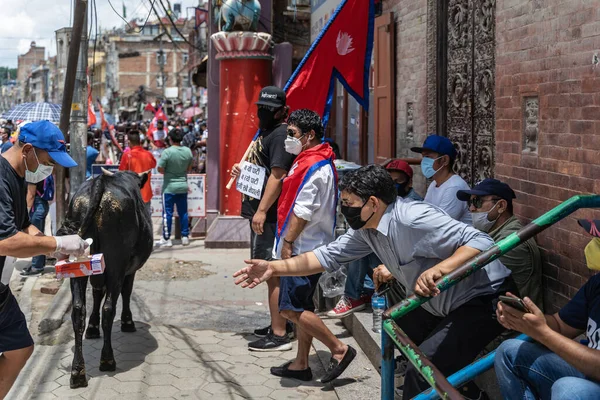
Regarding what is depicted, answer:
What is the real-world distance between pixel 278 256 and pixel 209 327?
2.01 m

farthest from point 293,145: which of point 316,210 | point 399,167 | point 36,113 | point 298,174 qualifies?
point 36,113

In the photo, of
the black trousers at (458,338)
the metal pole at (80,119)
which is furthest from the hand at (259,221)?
the metal pole at (80,119)

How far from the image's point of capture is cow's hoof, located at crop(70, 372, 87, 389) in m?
6.01

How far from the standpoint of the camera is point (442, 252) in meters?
4.14

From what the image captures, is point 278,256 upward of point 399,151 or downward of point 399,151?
downward

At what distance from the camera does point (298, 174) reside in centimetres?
595

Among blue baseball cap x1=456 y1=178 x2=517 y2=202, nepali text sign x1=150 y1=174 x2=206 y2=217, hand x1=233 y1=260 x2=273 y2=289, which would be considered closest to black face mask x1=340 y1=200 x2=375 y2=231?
hand x1=233 y1=260 x2=273 y2=289

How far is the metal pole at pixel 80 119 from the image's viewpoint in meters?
9.73

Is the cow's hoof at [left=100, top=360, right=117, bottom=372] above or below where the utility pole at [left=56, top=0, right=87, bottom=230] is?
below

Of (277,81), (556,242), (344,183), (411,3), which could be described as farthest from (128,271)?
(277,81)

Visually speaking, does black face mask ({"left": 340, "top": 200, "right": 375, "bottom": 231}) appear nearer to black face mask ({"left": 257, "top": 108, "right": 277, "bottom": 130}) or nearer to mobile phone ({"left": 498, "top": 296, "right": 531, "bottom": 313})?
mobile phone ({"left": 498, "top": 296, "right": 531, "bottom": 313})

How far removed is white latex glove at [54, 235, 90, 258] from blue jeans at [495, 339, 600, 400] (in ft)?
8.58

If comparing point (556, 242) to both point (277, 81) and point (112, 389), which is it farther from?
point (277, 81)

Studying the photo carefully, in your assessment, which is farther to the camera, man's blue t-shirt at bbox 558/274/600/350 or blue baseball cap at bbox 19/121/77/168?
blue baseball cap at bbox 19/121/77/168
